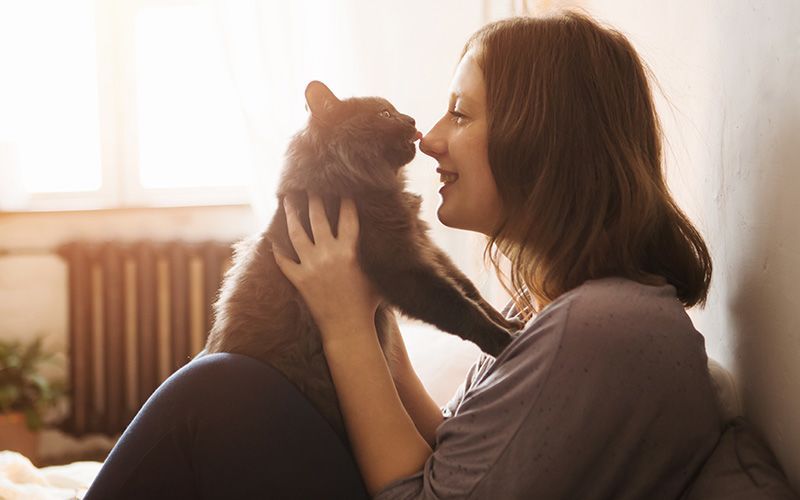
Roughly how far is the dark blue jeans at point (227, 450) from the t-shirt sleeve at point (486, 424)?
4.5 inches

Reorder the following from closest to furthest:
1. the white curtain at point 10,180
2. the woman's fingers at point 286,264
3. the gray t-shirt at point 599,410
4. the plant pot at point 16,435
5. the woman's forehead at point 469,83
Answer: the gray t-shirt at point 599,410 → the woman's forehead at point 469,83 → the woman's fingers at point 286,264 → the plant pot at point 16,435 → the white curtain at point 10,180

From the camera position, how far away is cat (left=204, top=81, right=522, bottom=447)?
1.25 m

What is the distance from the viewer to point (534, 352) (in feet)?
2.97

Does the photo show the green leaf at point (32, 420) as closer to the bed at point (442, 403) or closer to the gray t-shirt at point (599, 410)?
the bed at point (442, 403)

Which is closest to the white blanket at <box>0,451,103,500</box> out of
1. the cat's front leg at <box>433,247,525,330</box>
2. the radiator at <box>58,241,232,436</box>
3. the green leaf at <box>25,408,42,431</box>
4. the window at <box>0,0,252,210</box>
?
the cat's front leg at <box>433,247,525,330</box>

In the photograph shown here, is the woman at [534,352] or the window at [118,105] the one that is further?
the window at [118,105]

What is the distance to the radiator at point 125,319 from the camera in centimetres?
316

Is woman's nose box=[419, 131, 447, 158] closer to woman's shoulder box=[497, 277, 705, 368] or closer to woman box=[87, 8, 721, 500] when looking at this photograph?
woman box=[87, 8, 721, 500]

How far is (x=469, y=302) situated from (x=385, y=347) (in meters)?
0.20

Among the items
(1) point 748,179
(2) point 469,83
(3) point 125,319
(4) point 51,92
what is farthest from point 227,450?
(4) point 51,92

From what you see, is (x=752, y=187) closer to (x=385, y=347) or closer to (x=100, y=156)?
(x=385, y=347)

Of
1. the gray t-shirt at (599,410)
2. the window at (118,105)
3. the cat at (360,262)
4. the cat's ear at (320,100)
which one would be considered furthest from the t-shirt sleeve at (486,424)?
the window at (118,105)

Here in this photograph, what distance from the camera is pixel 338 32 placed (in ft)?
9.34

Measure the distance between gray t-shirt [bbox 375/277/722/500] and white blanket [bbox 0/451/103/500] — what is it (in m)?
0.95
